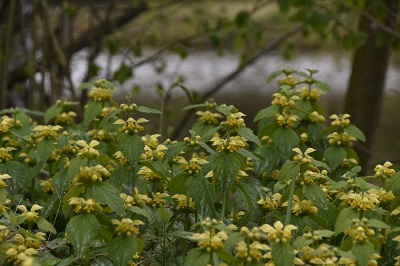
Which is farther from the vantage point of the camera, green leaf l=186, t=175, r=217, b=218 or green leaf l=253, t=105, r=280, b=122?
green leaf l=253, t=105, r=280, b=122

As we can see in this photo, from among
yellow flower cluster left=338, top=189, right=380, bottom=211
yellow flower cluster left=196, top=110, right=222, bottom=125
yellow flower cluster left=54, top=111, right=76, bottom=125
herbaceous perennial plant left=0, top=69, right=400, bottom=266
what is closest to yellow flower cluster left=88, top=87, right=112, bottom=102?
herbaceous perennial plant left=0, top=69, right=400, bottom=266

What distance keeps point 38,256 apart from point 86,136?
704mm

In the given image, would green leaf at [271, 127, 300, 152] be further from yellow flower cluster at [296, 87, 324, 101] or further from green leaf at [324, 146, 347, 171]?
yellow flower cluster at [296, 87, 324, 101]

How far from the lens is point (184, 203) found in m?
1.74

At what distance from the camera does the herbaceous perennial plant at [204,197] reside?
4.81ft

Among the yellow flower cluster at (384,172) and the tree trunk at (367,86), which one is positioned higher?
the yellow flower cluster at (384,172)

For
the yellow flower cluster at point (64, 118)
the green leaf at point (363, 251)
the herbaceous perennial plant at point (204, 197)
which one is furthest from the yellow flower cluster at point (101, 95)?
the green leaf at point (363, 251)

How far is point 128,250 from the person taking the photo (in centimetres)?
150

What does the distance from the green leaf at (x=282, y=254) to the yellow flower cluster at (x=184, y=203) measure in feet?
1.19

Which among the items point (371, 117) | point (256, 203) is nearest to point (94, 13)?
point (371, 117)

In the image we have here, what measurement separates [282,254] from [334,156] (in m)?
0.71

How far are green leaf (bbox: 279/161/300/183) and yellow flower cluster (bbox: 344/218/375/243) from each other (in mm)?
215

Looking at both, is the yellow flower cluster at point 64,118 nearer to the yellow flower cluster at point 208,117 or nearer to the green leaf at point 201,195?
the yellow flower cluster at point 208,117

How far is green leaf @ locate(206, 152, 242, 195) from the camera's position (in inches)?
Answer: 65.2
